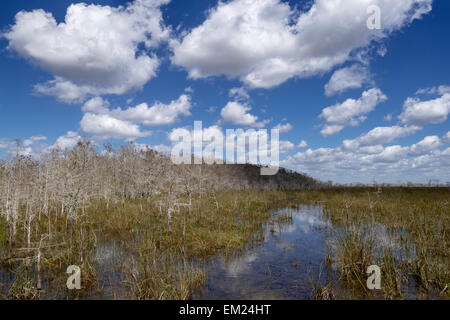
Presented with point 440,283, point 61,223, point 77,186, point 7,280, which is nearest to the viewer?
point 440,283

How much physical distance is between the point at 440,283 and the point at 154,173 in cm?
2381

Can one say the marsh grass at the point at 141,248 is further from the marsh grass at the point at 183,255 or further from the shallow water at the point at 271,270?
the shallow water at the point at 271,270

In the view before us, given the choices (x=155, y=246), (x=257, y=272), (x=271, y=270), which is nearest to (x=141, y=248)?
(x=155, y=246)

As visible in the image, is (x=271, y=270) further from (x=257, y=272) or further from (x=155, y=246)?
(x=155, y=246)

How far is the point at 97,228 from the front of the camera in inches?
588

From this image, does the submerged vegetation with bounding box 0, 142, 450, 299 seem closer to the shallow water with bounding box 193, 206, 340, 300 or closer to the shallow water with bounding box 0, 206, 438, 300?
the shallow water with bounding box 0, 206, 438, 300

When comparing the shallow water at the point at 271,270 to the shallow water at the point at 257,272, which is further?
the shallow water at the point at 271,270

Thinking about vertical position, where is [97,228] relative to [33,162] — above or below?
below

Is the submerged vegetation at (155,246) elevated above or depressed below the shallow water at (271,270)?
above

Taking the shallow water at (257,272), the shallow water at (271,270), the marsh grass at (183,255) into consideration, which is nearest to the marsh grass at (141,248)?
the marsh grass at (183,255)

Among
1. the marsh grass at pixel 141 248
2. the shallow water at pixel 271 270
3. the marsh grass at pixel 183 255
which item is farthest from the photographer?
the shallow water at pixel 271 270

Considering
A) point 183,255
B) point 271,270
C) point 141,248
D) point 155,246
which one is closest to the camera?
point 271,270
